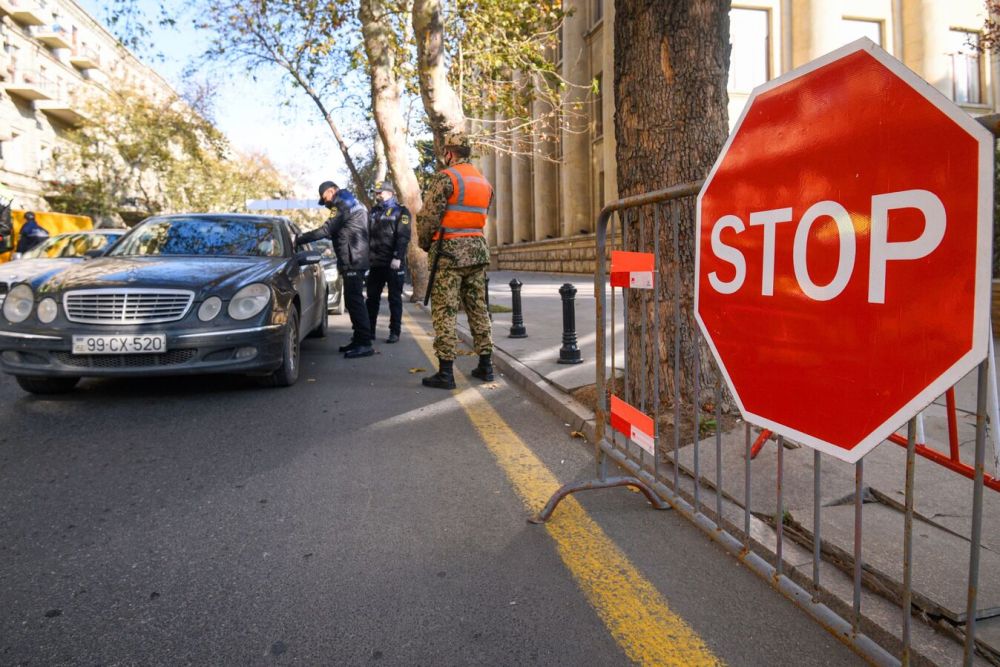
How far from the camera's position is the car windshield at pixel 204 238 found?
6.40 meters

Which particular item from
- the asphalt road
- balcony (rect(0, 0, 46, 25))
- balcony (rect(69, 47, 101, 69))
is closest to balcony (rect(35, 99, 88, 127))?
balcony (rect(0, 0, 46, 25))

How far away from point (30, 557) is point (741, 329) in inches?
108

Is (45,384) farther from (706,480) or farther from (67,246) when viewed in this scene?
(67,246)

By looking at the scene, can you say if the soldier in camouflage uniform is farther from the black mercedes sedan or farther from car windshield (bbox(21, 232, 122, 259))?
car windshield (bbox(21, 232, 122, 259))

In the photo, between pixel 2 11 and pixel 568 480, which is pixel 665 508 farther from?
pixel 2 11

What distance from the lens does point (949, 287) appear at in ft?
5.25

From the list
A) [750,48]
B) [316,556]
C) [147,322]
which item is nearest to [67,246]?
[147,322]

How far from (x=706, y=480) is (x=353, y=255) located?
5.37 meters

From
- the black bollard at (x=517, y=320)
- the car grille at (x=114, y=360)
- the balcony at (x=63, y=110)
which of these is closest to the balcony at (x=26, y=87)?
the balcony at (x=63, y=110)

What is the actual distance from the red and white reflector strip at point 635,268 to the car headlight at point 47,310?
4.17 metres

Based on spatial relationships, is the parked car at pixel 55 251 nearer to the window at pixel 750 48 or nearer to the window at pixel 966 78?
the window at pixel 750 48

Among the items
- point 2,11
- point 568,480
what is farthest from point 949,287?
point 2,11

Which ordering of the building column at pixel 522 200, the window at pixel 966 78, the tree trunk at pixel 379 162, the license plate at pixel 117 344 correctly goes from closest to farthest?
1. the license plate at pixel 117 344
2. the tree trunk at pixel 379 162
3. the window at pixel 966 78
4. the building column at pixel 522 200

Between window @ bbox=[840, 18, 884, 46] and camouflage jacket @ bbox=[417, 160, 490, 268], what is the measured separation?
22393 mm
